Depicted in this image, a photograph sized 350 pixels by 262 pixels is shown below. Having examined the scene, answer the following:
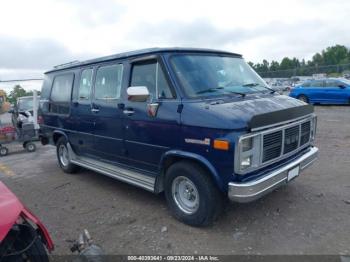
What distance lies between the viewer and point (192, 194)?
437cm

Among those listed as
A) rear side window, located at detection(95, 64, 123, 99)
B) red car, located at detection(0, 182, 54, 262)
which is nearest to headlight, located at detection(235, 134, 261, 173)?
red car, located at detection(0, 182, 54, 262)

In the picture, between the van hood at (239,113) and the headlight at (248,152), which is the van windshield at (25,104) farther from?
the headlight at (248,152)

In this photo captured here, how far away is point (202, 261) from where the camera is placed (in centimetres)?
358

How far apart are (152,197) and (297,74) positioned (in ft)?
150

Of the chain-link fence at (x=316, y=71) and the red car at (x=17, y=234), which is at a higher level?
the chain-link fence at (x=316, y=71)

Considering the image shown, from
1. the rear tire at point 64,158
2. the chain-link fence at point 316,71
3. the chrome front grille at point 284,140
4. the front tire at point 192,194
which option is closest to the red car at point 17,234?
the front tire at point 192,194

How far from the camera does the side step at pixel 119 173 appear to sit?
477 centimetres

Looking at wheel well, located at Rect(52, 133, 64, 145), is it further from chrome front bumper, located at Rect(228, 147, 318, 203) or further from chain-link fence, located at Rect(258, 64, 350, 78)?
chain-link fence, located at Rect(258, 64, 350, 78)

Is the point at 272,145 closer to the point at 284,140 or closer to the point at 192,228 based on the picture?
the point at 284,140

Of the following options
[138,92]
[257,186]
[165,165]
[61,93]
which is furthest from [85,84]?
[257,186]

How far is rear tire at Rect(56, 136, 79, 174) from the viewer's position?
7.12m

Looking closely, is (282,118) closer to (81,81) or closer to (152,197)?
(152,197)

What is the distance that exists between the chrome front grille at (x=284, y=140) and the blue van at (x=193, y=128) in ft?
0.04

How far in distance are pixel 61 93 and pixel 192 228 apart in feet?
14.4
